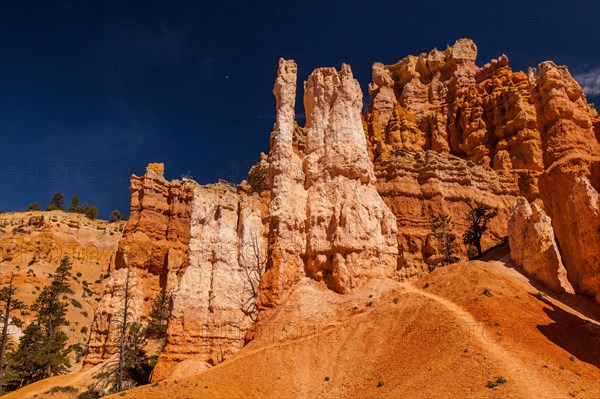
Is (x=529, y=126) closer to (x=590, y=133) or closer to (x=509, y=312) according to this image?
(x=590, y=133)

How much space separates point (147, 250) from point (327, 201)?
83.2 feet

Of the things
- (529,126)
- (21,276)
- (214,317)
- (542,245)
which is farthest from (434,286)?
(21,276)

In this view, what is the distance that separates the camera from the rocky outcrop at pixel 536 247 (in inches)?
841

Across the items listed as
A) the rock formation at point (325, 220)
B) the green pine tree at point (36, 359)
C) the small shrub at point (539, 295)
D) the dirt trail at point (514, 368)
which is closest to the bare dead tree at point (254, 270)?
the rock formation at point (325, 220)

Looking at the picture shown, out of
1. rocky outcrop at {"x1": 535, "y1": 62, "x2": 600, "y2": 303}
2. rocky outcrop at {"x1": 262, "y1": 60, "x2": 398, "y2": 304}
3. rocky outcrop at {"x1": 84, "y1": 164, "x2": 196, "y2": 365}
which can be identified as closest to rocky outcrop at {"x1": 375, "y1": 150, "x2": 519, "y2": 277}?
rocky outcrop at {"x1": 535, "y1": 62, "x2": 600, "y2": 303}

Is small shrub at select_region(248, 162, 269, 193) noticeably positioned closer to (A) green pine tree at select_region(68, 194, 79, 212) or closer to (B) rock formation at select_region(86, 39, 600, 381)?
(B) rock formation at select_region(86, 39, 600, 381)

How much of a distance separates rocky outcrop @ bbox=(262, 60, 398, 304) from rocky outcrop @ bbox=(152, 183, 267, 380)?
4786mm

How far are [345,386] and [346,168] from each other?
11963mm

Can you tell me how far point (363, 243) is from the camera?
2361cm

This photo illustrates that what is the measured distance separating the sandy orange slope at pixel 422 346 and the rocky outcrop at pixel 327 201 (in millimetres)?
1402

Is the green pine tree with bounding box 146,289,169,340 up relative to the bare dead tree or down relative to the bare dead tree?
down

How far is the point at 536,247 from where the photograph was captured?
73.6ft

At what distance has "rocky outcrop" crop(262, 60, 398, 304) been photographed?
76.6 ft

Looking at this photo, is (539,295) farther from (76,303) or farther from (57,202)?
(57,202)
